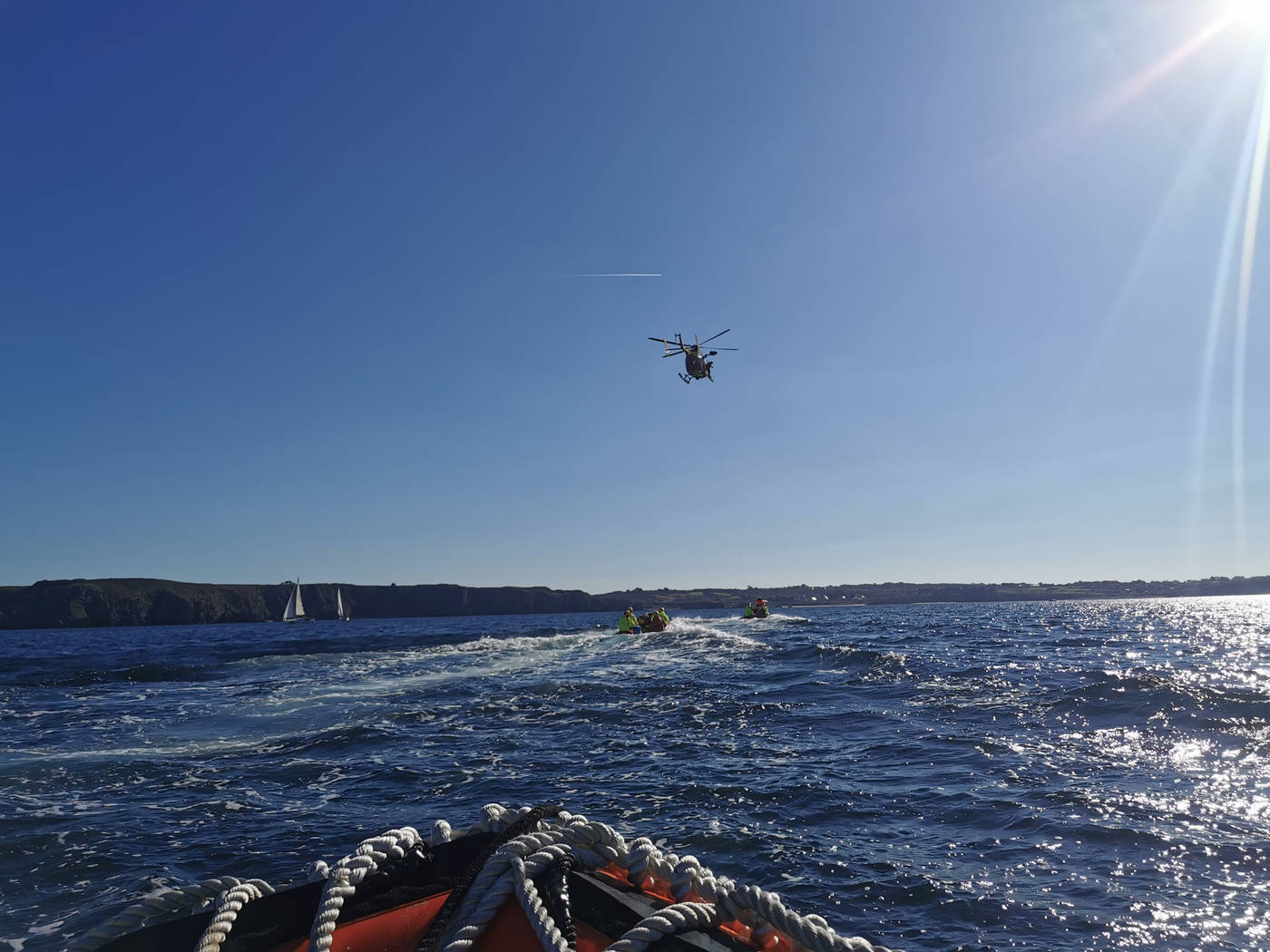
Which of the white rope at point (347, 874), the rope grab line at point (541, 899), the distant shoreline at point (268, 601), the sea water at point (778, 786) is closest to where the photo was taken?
the rope grab line at point (541, 899)

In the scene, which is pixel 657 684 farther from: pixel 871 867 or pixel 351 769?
pixel 871 867

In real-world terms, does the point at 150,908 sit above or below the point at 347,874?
below

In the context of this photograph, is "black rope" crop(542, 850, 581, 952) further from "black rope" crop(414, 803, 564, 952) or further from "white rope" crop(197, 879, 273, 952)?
"white rope" crop(197, 879, 273, 952)

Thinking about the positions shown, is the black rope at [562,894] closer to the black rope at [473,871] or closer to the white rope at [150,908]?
the black rope at [473,871]

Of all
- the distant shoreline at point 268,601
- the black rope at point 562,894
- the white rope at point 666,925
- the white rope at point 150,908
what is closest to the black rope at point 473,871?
the black rope at point 562,894

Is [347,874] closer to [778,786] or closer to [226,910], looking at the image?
[226,910]

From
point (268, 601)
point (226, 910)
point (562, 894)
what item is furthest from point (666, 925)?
point (268, 601)
